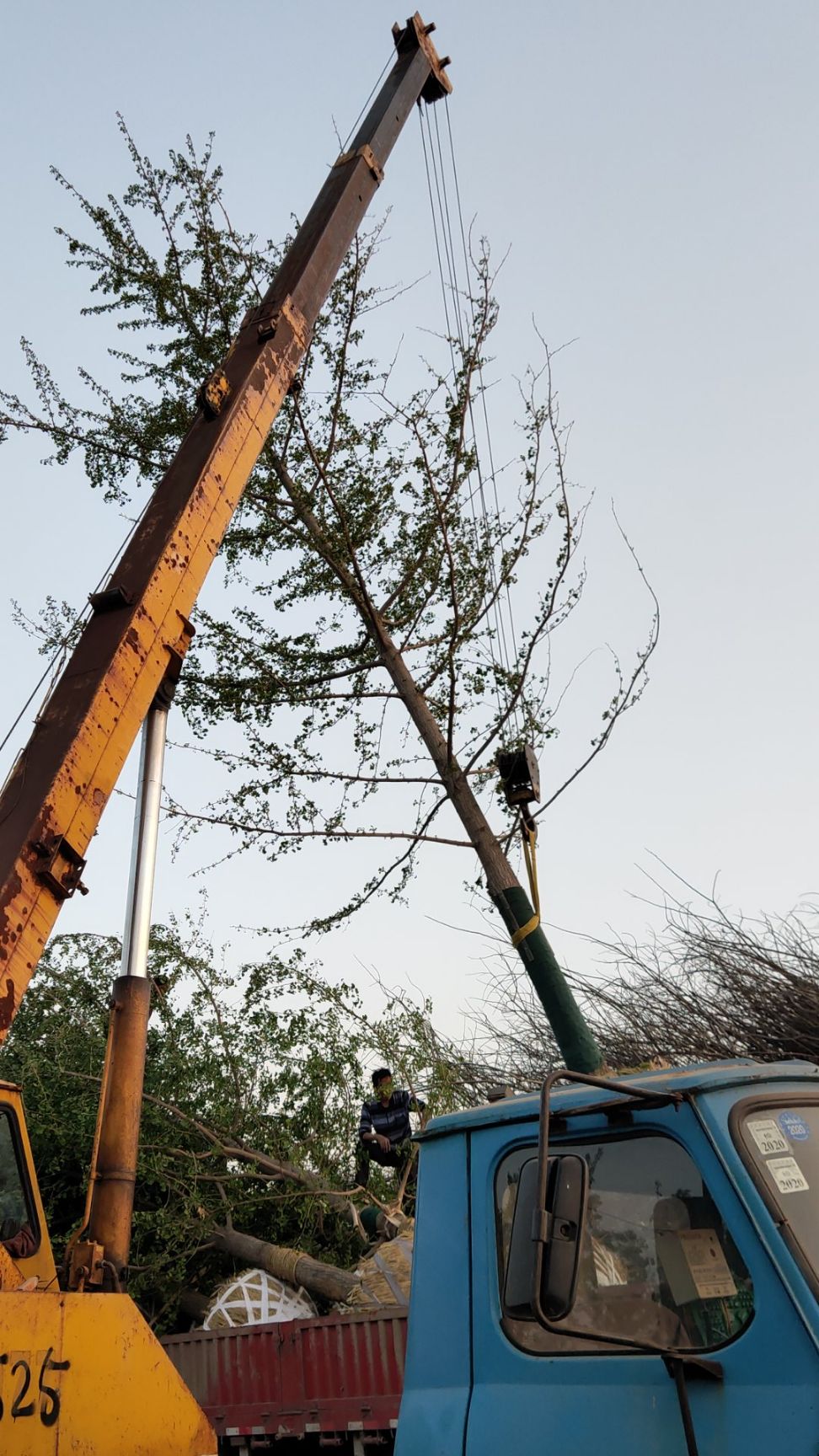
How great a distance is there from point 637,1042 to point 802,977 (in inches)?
53.7

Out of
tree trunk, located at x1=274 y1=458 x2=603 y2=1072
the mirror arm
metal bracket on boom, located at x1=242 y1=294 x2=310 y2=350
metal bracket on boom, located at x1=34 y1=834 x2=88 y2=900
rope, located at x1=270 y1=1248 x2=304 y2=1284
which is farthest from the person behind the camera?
tree trunk, located at x1=274 y1=458 x2=603 y2=1072

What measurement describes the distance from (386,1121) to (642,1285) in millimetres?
6570

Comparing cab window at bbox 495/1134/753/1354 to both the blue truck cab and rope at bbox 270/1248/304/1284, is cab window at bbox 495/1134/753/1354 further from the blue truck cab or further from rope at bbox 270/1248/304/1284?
rope at bbox 270/1248/304/1284

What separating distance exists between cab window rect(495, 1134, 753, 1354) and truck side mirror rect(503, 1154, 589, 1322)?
0.28ft

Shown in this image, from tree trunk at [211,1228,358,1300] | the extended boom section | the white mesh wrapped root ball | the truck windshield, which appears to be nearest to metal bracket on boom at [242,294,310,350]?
the extended boom section

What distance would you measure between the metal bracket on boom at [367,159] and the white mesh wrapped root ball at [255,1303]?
7.70m

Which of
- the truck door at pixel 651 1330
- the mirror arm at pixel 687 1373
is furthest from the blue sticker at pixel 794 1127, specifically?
the mirror arm at pixel 687 1373

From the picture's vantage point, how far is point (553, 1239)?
229 centimetres

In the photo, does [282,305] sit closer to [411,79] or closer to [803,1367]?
[411,79]

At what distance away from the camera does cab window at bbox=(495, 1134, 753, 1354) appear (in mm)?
2354

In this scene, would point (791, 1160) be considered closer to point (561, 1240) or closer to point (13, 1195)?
point (561, 1240)

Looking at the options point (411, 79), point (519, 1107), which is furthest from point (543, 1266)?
point (411, 79)

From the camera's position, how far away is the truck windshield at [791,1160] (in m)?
2.36

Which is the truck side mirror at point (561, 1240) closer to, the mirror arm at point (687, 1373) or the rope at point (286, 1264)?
the mirror arm at point (687, 1373)
